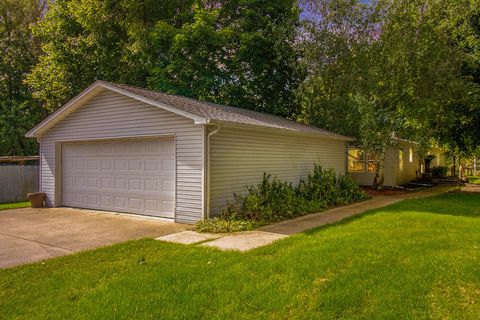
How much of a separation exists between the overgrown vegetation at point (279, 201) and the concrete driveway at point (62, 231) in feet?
3.62

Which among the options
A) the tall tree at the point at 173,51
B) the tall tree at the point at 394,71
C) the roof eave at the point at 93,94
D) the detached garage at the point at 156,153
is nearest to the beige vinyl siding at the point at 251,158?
the detached garage at the point at 156,153

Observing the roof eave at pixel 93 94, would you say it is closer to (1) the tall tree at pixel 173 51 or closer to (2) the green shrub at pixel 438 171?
(1) the tall tree at pixel 173 51

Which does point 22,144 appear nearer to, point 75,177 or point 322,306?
point 75,177

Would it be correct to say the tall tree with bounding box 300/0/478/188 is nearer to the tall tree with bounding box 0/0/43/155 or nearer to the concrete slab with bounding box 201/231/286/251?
the concrete slab with bounding box 201/231/286/251

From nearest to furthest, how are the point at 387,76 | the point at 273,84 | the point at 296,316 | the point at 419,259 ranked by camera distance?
the point at 296,316
the point at 419,259
the point at 387,76
the point at 273,84

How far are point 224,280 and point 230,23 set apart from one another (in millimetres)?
18969

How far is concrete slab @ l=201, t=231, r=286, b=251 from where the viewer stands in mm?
6609

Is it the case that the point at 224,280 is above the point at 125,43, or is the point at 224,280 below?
below

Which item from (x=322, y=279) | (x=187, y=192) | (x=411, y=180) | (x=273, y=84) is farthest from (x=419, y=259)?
(x=411, y=180)

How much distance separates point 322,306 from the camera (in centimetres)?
409

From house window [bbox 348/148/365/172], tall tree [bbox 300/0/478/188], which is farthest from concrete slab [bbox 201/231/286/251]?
house window [bbox 348/148/365/172]

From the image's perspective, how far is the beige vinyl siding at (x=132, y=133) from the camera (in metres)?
8.95

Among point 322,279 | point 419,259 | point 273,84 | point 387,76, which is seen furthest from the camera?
point 273,84

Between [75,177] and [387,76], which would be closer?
[75,177]
